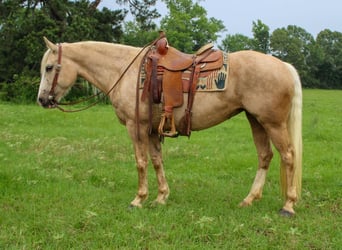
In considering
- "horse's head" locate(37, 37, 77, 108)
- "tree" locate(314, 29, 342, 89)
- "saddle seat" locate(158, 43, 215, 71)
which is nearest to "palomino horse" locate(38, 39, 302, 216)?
"horse's head" locate(37, 37, 77, 108)

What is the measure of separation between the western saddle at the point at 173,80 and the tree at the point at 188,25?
5504 cm

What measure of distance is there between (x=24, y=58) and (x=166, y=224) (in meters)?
21.7

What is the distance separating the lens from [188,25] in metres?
62.9

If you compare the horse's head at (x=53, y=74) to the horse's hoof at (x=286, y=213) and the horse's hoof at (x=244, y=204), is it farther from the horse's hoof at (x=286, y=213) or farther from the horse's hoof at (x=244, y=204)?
the horse's hoof at (x=286, y=213)

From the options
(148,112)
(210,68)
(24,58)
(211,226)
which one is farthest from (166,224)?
(24,58)

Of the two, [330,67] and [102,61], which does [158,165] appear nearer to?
[102,61]

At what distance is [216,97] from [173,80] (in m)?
0.58

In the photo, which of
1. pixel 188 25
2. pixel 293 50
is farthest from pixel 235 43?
pixel 188 25

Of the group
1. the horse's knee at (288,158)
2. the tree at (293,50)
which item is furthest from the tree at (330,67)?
the horse's knee at (288,158)

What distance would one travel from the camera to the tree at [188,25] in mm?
60750

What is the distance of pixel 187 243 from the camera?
13.1 feet

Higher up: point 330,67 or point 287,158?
point 330,67

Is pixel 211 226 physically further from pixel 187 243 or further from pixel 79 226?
pixel 79 226

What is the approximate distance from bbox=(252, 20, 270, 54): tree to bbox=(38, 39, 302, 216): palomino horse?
239 feet
